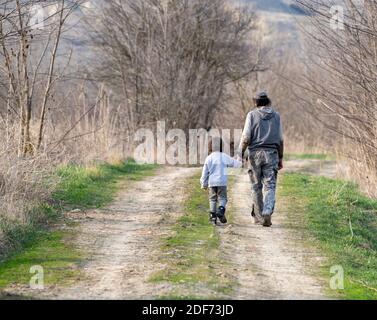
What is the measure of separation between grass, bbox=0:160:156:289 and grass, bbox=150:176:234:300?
1122 mm

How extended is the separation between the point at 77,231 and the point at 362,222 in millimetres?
5089

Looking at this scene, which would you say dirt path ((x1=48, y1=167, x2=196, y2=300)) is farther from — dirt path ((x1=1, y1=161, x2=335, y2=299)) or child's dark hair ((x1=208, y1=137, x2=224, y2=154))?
child's dark hair ((x1=208, y1=137, x2=224, y2=154))

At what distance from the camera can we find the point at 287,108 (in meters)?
46.5

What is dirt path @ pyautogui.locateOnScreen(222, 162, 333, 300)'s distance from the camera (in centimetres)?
945

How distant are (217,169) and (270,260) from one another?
278 cm

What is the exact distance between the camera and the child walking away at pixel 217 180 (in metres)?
13.5

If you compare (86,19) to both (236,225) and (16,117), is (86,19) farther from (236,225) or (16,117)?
(236,225)

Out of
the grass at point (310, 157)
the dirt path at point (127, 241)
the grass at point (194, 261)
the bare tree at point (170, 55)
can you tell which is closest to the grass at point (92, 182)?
the dirt path at point (127, 241)

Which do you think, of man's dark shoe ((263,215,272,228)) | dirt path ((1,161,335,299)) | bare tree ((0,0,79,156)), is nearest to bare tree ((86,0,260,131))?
bare tree ((0,0,79,156))

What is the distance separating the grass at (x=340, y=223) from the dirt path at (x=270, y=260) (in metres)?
0.27

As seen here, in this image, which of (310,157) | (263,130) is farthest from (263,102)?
(310,157)

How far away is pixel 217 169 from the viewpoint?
13.6 metres

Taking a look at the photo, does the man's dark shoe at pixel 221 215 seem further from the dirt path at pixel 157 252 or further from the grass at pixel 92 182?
the grass at pixel 92 182

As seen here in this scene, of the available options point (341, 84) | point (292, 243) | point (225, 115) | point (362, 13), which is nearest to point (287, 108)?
point (225, 115)
